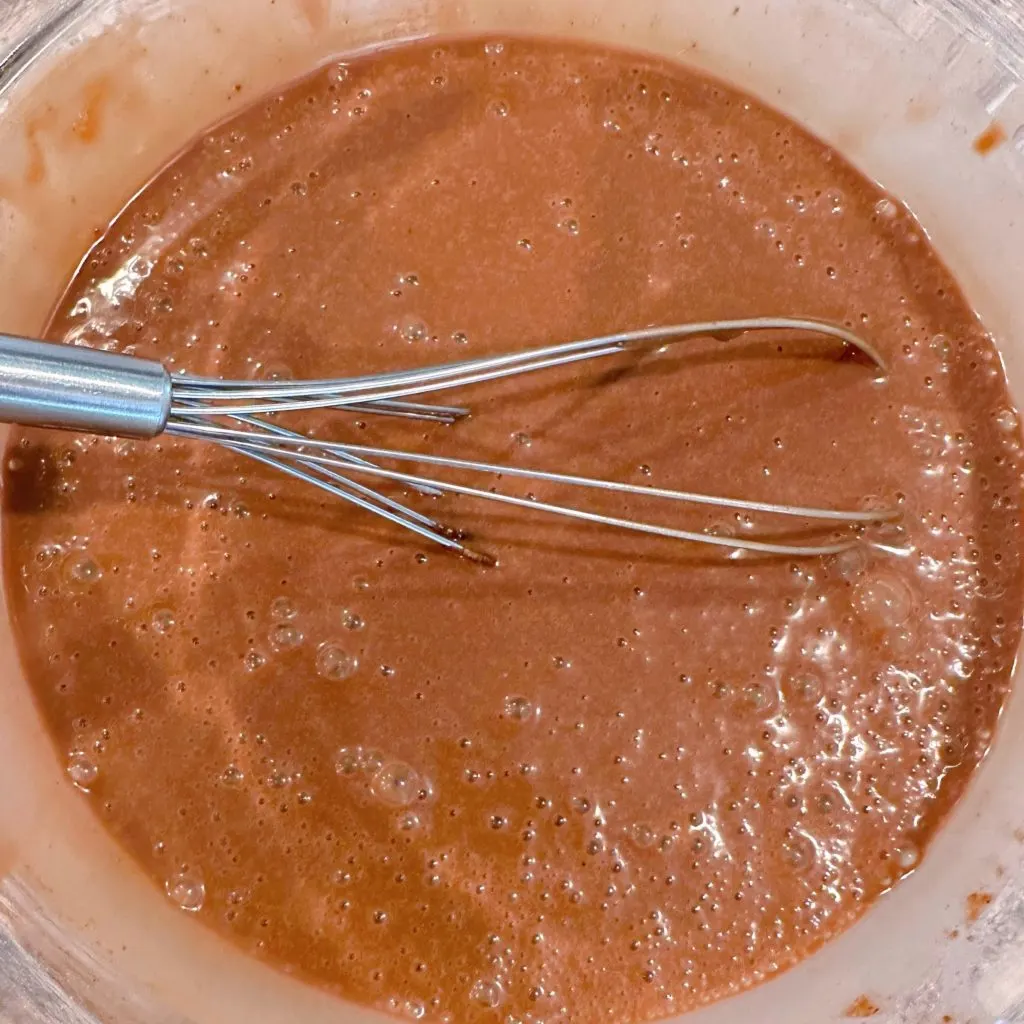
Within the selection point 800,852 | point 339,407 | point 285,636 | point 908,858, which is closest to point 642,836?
point 800,852

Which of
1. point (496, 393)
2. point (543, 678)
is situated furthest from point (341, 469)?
point (543, 678)

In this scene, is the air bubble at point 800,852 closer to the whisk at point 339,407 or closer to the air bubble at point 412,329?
the whisk at point 339,407

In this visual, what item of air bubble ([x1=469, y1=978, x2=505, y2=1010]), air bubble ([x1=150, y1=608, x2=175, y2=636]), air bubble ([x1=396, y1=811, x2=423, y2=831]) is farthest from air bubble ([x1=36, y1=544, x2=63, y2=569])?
air bubble ([x1=469, y1=978, x2=505, y2=1010])

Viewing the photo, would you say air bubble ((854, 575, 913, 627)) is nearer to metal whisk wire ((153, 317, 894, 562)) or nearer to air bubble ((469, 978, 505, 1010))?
metal whisk wire ((153, 317, 894, 562))

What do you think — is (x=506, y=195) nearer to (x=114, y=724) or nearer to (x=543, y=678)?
(x=543, y=678)

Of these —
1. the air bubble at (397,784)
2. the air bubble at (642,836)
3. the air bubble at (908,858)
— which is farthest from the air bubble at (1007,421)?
the air bubble at (397,784)

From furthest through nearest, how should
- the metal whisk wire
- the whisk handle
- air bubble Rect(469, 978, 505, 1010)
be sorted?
air bubble Rect(469, 978, 505, 1010) → the metal whisk wire → the whisk handle
